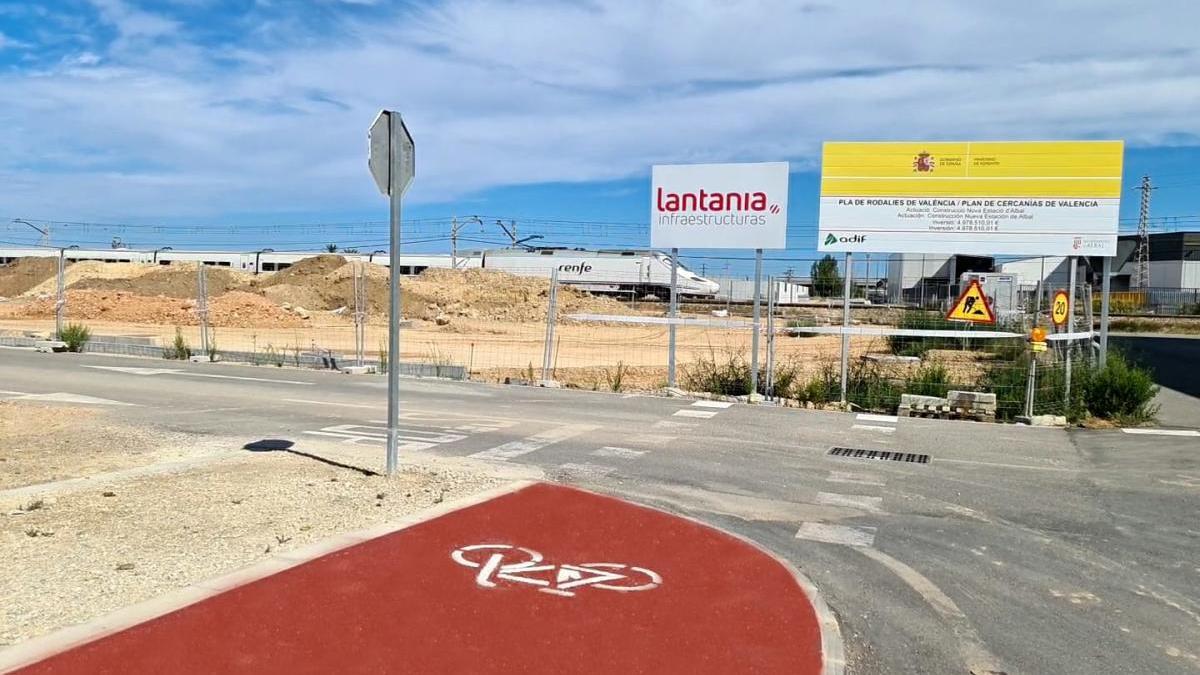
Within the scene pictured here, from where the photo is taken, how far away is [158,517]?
21.9 feet

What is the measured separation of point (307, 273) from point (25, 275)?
86.0 feet

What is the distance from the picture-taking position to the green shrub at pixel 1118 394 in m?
14.0

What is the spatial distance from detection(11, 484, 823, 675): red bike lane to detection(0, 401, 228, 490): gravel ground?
158 inches

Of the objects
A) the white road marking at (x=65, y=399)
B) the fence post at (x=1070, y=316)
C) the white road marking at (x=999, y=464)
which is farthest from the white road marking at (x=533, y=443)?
the fence post at (x=1070, y=316)

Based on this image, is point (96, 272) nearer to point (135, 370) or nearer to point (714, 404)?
point (135, 370)

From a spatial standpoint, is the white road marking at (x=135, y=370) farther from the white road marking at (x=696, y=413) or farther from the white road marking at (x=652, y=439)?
the white road marking at (x=652, y=439)

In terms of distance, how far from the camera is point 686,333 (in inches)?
1677

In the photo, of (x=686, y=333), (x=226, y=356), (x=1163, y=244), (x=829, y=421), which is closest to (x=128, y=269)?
(x=686, y=333)

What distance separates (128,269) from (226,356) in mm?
56374

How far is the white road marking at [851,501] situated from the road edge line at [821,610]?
1569 mm

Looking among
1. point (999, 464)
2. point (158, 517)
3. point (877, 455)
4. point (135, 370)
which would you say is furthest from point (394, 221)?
point (135, 370)

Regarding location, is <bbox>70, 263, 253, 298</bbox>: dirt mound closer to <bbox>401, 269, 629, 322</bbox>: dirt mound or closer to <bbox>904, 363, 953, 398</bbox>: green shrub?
<bbox>401, 269, 629, 322</bbox>: dirt mound

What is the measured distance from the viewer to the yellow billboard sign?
1470 cm

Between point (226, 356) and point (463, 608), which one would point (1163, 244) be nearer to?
point (226, 356)
